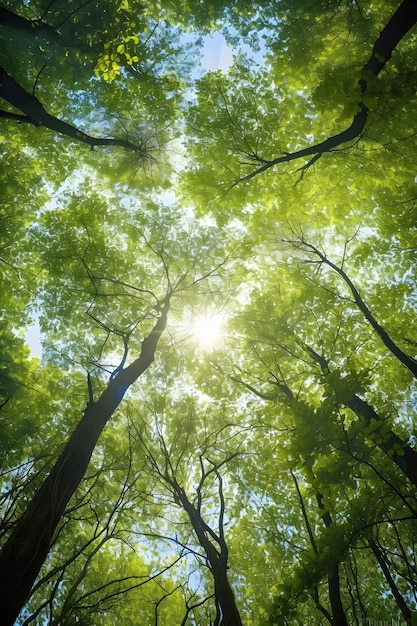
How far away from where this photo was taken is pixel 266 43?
6.48 meters

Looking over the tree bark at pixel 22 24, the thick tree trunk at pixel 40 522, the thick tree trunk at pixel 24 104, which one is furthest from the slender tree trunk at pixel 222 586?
the tree bark at pixel 22 24

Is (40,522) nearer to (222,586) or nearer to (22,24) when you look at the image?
(222,586)

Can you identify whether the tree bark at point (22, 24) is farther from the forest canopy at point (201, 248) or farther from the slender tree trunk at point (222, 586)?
the slender tree trunk at point (222, 586)

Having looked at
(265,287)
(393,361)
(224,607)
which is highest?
(265,287)

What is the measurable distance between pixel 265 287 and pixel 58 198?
206 inches

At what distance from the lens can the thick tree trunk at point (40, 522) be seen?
7.77 ft

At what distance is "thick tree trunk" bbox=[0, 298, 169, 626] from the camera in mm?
2367

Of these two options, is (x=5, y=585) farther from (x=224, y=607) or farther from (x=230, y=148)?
(x=230, y=148)

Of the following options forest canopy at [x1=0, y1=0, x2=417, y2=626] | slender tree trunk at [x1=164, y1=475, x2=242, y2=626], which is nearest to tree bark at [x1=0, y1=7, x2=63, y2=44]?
forest canopy at [x1=0, y1=0, x2=417, y2=626]

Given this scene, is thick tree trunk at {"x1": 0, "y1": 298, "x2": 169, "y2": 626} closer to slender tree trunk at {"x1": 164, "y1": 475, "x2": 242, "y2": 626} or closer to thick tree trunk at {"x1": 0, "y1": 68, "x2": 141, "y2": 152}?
slender tree trunk at {"x1": 164, "y1": 475, "x2": 242, "y2": 626}

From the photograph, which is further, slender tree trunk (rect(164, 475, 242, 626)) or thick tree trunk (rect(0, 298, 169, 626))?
slender tree trunk (rect(164, 475, 242, 626))

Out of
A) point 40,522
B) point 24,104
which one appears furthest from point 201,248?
point 40,522

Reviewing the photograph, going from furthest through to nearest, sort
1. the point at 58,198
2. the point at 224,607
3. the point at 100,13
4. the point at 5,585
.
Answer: the point at 58,198
the point at 100,13
the point at 224,607
the point at 5,585

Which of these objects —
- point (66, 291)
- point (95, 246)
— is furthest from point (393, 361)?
point (66, 291)
